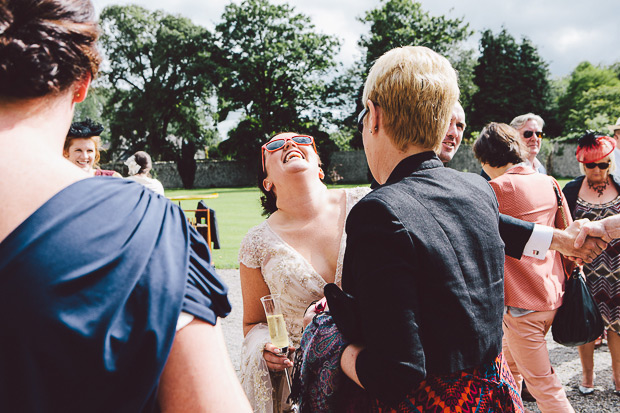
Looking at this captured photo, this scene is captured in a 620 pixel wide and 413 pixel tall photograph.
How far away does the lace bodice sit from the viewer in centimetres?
263

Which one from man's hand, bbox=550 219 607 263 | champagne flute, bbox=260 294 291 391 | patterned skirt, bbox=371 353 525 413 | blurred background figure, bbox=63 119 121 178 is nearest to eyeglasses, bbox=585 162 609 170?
man's hand, bbox=550 219 607 263

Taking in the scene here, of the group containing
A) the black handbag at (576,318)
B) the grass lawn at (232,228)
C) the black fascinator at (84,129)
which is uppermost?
the black fascinator at (84,129)

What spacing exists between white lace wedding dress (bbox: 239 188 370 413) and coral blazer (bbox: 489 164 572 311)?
1.69 m

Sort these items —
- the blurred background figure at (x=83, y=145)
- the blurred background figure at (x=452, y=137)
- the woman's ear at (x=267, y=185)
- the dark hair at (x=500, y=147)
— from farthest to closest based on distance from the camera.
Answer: the blurred background figure at (x=83, y=145) → the dark hair at (x=500, y=147) → the blurred background figure at (x=452, y=137) → the woman's ear at (x=267, y=185)

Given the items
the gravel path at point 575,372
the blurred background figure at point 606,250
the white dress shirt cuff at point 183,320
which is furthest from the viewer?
the blurred background figure at point 606,250

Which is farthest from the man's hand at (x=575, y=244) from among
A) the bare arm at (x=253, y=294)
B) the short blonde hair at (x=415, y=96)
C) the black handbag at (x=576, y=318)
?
the bare arm at (x=253, y=294)

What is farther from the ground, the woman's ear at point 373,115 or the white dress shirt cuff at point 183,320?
the woman's ear at point 373,115

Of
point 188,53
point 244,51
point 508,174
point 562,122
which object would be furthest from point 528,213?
point 562,122

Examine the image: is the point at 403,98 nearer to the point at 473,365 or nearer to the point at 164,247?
the point at 473,365

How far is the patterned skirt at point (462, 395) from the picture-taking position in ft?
5.13

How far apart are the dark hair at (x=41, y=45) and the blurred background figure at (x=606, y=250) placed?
495 centimetres

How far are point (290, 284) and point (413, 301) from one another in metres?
1.29

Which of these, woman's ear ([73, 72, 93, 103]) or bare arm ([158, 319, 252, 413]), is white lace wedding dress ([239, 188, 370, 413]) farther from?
woman's ear ([73, 72, 93, 103])

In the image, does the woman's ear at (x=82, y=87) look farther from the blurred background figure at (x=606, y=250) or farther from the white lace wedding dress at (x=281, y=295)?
the blurred background figure at (x=606, y=250)
